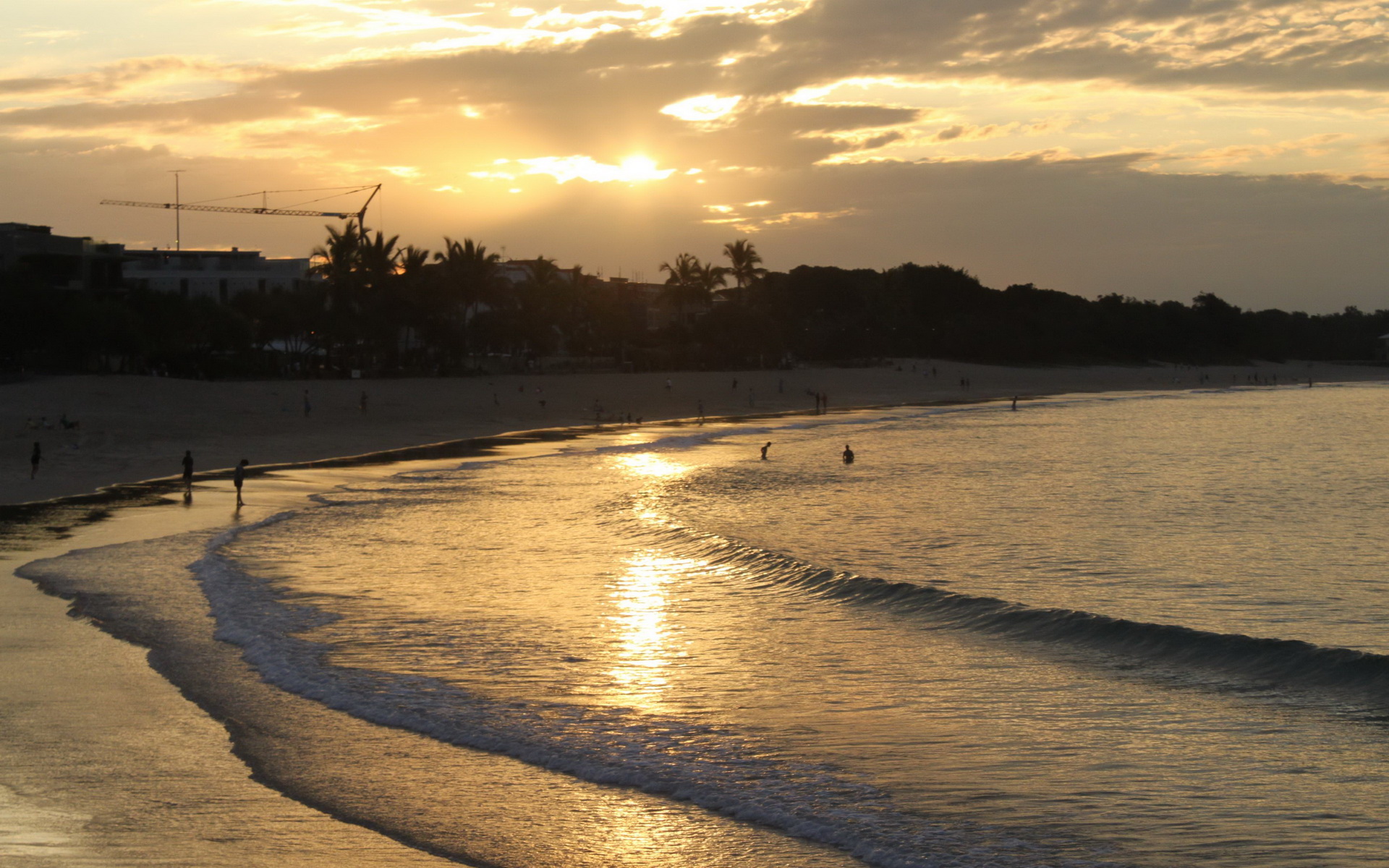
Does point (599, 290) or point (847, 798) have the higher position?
point (599, 290)

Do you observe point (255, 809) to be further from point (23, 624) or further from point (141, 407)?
point (141, 407)

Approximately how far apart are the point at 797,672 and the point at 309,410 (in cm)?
4178

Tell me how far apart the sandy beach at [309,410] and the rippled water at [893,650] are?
9.12 m

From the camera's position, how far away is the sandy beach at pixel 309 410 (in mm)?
33562

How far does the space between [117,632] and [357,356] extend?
63166 mm

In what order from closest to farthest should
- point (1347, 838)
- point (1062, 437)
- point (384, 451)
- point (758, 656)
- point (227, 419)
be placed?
point (1347, 838)
point (758, 656)
point (384, 451)
point (227, 419)
point (1062, 437)

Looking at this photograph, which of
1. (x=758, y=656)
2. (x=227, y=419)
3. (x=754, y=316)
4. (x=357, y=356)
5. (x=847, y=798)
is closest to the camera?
(x=847, y=798)

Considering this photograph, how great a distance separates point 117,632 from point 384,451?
28.6 meters

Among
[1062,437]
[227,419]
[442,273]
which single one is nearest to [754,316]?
[442,273]

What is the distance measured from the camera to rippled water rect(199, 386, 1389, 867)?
26.2 ft

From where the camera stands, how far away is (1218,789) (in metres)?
8.23

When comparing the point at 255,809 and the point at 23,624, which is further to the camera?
the point at 23,624

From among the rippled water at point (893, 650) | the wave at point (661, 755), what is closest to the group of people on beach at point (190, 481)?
the rippled water at point (893, 650)

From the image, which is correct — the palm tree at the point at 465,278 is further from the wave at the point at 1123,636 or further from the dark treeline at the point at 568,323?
the wave at the point at 1123,636
